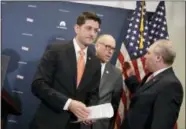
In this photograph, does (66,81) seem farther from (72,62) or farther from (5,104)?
(5,104)

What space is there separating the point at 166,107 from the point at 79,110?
0.59 metres

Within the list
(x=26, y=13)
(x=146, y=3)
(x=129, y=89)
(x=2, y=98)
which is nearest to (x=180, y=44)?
(x=146, y=3)

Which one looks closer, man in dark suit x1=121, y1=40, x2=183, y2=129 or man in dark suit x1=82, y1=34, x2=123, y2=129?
man in dark suit x1=121, y1=40, x2=183, y2=129

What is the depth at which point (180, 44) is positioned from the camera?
3.59 meters

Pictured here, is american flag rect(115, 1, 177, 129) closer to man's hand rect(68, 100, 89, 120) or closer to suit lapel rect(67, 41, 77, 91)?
suit lapel rect(67, 41, 77, 91)

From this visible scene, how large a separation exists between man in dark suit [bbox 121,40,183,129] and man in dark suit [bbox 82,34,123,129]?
1.81ft

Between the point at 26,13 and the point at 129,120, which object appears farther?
the point at 26,13

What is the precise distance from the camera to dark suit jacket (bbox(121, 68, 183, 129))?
6.93 ft

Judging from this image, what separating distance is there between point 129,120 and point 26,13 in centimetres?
160

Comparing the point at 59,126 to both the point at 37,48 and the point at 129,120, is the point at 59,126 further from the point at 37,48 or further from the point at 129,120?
the point at 37,48

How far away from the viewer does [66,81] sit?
2.28 meters

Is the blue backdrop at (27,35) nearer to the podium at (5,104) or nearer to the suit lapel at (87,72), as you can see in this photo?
the podium at (5,104)

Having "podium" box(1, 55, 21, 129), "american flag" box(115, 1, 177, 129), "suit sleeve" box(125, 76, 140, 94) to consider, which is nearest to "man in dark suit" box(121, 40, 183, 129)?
"suit sleeve" box(125, 76, 140, 94)

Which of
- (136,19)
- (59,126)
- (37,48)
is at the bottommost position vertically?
(59,126)
